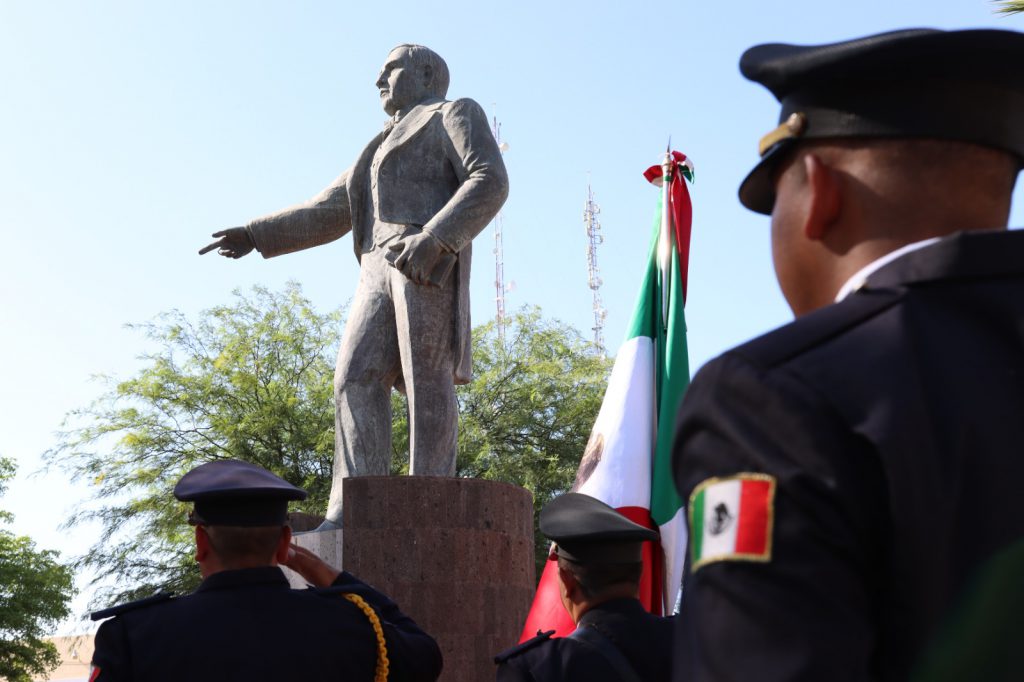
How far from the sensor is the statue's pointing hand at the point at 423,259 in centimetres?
701

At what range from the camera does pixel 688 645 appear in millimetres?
1341

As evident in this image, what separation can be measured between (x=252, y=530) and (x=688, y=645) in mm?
1865

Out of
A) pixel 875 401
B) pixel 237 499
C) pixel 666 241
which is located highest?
pixel 666 241

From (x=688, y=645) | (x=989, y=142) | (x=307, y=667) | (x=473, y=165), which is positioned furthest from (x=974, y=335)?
(x=473, y=165)

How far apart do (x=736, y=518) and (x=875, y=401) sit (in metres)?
0.18

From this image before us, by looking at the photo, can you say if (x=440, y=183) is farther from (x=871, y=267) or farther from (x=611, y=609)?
(x=871, y=267)

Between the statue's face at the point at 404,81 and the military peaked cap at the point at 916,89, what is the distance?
6.24 metres

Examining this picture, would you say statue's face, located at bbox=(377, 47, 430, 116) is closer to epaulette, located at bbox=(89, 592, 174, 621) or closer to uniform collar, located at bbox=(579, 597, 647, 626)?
uniform collar, located at bbox=(579, 597, 647, 626)

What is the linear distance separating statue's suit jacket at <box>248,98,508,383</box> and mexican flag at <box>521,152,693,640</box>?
917 millimetres

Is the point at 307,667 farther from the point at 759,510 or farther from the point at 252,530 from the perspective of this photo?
the point at 759,510

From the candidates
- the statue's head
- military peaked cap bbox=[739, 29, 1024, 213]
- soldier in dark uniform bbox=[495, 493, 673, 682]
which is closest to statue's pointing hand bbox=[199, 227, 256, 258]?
the statue's head

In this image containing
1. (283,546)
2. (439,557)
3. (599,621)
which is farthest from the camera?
(439,557)

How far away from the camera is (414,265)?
23.1 ft

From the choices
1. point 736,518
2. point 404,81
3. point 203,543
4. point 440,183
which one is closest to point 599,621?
point 203,543
